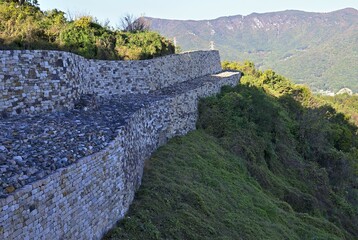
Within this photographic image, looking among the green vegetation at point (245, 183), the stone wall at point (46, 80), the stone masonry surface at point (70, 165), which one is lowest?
the green vegetation at point (245, 183)

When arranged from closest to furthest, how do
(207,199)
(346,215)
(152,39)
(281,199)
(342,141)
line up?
(207,199) → (281,199) → (346,215) → (152,39) → (342,141)

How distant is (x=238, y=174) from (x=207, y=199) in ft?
14.5

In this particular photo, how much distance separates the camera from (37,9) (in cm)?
1744

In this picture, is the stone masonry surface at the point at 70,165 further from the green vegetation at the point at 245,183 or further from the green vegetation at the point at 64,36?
the green vegetation at the point at 64,36

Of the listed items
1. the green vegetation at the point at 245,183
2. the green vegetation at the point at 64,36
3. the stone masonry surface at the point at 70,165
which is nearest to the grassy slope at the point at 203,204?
the green vegetation at the point at 245,183

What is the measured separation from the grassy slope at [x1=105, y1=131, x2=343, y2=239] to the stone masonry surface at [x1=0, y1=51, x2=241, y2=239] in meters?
0.44

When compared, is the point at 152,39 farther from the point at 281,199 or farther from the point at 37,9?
the point at 281,199

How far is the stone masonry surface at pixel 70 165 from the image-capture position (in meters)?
4.62

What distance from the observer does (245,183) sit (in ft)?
44.8

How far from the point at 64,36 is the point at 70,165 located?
1138 centimetres

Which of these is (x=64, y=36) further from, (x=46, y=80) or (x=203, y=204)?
(x=203, y=204)

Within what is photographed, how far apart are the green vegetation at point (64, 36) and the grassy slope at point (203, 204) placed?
5915 mm

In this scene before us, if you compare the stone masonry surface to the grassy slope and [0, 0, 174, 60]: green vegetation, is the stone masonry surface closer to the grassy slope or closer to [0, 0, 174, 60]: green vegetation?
the grassy slope

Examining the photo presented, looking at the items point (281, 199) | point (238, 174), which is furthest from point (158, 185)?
point (281, 199)
